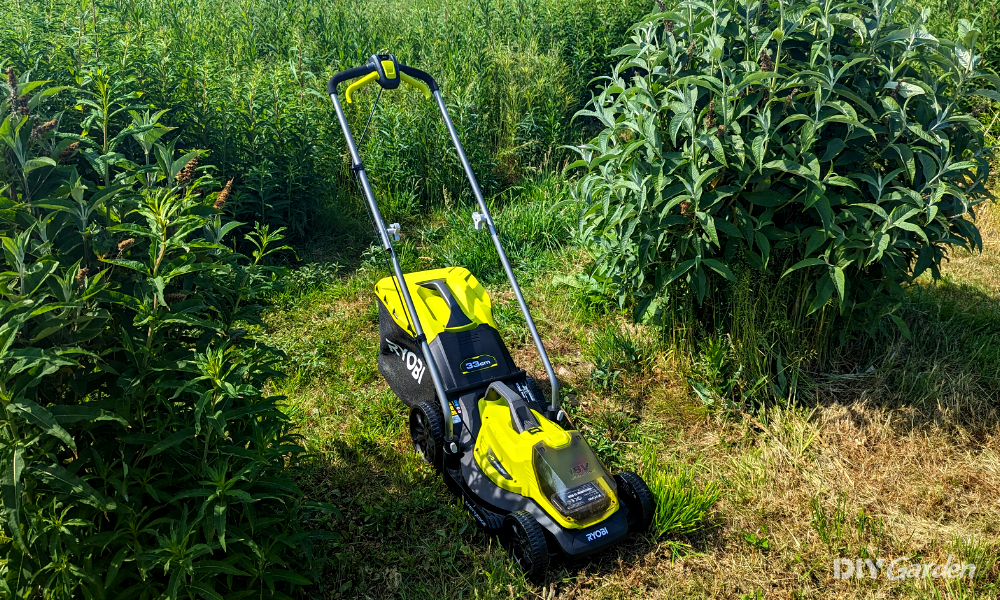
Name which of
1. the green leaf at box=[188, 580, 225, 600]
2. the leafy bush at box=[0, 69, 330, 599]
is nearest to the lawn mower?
the leafy bush at box=[0, 69, 330, 599]

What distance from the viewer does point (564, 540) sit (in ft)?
9.23

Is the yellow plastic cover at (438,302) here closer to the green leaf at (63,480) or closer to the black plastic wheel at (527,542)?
the black plastic wheel at (527,542)

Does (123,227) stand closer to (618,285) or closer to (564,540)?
(564,540)

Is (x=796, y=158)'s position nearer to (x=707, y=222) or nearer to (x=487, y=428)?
(x=707, y=222)

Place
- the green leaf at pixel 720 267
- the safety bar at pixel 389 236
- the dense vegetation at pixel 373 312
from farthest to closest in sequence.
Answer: the green leaf at pixel 720 267, the safety bar at pixel 389 236, the dense vegetation at pixel 373 312

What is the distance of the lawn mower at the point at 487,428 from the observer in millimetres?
2871

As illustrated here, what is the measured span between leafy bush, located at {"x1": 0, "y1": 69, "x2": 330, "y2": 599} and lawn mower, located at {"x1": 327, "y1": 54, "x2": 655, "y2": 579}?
916 millimetres

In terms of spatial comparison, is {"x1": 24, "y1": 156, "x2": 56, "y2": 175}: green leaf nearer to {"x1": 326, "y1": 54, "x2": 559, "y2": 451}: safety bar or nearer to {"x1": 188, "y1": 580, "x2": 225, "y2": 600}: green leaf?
{"x1": 188, "y1": 580, "x2": 225, "y2": 600}: green leaf

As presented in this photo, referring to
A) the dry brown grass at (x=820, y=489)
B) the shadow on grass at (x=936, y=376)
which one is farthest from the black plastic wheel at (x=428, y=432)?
the shadow on grass at (x=936, y=376)

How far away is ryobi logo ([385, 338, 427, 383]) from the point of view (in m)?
3.74

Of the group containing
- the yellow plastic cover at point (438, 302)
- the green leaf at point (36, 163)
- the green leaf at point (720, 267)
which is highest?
the green leaf at point (36, 163)

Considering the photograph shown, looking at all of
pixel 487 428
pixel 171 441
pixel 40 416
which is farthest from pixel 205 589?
pixel 487 428

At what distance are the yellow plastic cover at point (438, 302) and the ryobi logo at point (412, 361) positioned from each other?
153mm

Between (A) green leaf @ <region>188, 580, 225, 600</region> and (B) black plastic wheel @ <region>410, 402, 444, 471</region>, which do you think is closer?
(A) green leaf @ <region>188, 580, 225, 600</region>
